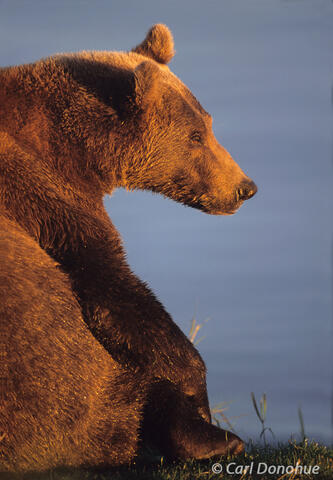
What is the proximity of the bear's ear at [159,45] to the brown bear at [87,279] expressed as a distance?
776 millimetres

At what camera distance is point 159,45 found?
23.7ft

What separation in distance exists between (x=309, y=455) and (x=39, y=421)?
256 centimetres

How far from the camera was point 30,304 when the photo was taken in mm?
4559

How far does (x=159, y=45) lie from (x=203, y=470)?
467 centimetres

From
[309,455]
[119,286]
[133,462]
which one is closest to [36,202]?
[119,286]

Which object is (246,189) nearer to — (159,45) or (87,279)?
(159,45)

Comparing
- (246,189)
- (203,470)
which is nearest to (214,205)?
(246,189)

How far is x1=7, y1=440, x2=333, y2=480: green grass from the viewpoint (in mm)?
4673

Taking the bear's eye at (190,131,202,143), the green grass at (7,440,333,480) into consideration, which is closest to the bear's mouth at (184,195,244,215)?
the bear's eye at (190,131,202,143)

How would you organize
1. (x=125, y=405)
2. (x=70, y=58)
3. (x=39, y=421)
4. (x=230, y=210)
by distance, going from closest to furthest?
(x=39, y=421) < (x=125, y=405) < (x=70, y=58) < (x=230, y=210)

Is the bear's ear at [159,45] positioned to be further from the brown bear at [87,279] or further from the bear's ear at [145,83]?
the bear's ear at [145,83]

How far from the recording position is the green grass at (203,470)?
4673 mm

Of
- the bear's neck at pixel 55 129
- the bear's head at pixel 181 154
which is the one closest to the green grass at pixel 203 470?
the bear's neck at pixel 55 129

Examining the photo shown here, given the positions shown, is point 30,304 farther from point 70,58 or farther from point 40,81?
point 70,58
